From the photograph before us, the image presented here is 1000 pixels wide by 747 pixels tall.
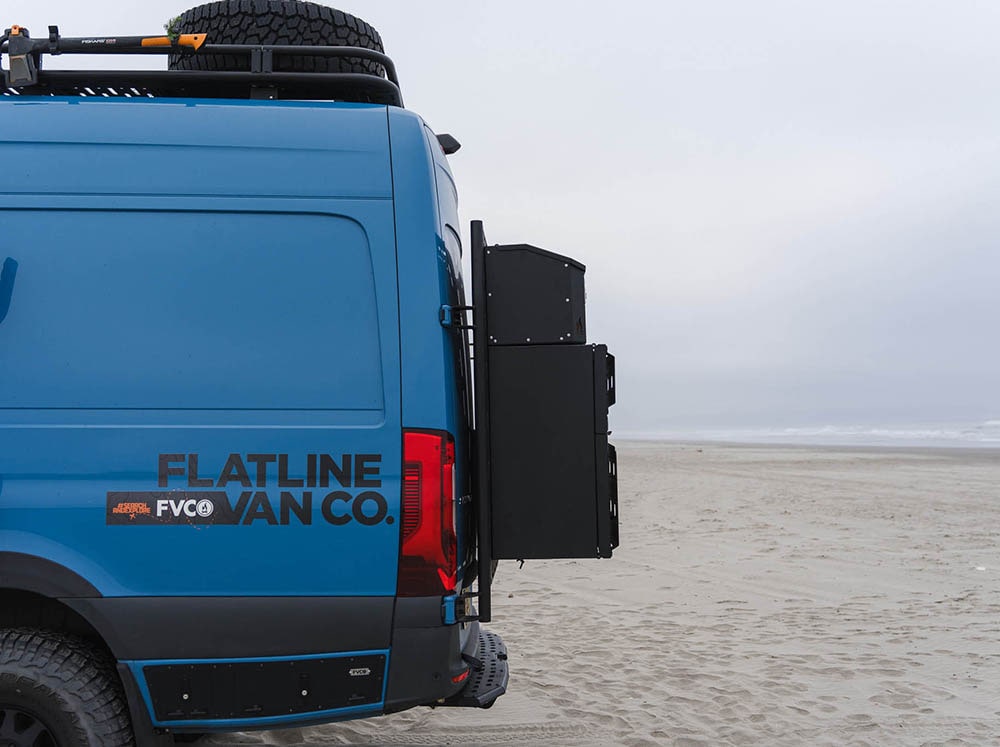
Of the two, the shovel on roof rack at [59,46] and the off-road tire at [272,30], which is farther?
the off-road tire at [272,30]

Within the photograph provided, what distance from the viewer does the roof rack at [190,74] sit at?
3457mm

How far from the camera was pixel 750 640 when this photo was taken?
660 centimetres

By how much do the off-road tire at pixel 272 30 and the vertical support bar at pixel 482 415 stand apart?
1.16 m

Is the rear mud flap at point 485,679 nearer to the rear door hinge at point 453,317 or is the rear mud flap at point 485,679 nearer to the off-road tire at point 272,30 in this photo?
the rear door hinge at point 453,317

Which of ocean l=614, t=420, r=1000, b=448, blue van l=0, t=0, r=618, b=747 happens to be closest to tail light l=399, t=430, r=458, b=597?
blue van l=0, t=0, r=618, b=747

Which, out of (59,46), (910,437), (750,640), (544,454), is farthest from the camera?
(910,437)

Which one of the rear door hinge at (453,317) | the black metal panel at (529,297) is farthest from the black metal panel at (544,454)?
the rear door hinge at (453,317)

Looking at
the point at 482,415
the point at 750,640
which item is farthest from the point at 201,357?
the point at 750,640

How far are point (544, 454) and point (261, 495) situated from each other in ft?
3.62

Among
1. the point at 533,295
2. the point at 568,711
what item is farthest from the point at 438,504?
the point at 568,711

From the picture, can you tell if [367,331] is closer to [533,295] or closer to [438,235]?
[438,235]

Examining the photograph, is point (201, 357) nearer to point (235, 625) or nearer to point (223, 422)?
point (223, 422)

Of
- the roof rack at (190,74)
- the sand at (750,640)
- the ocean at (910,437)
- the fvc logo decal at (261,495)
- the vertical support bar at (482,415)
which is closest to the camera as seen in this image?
the fvc logo decal at (261,495)

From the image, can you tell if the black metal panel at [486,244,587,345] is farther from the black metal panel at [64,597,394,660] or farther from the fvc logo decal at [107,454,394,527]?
the black metal panel at [64,597,394,660]
